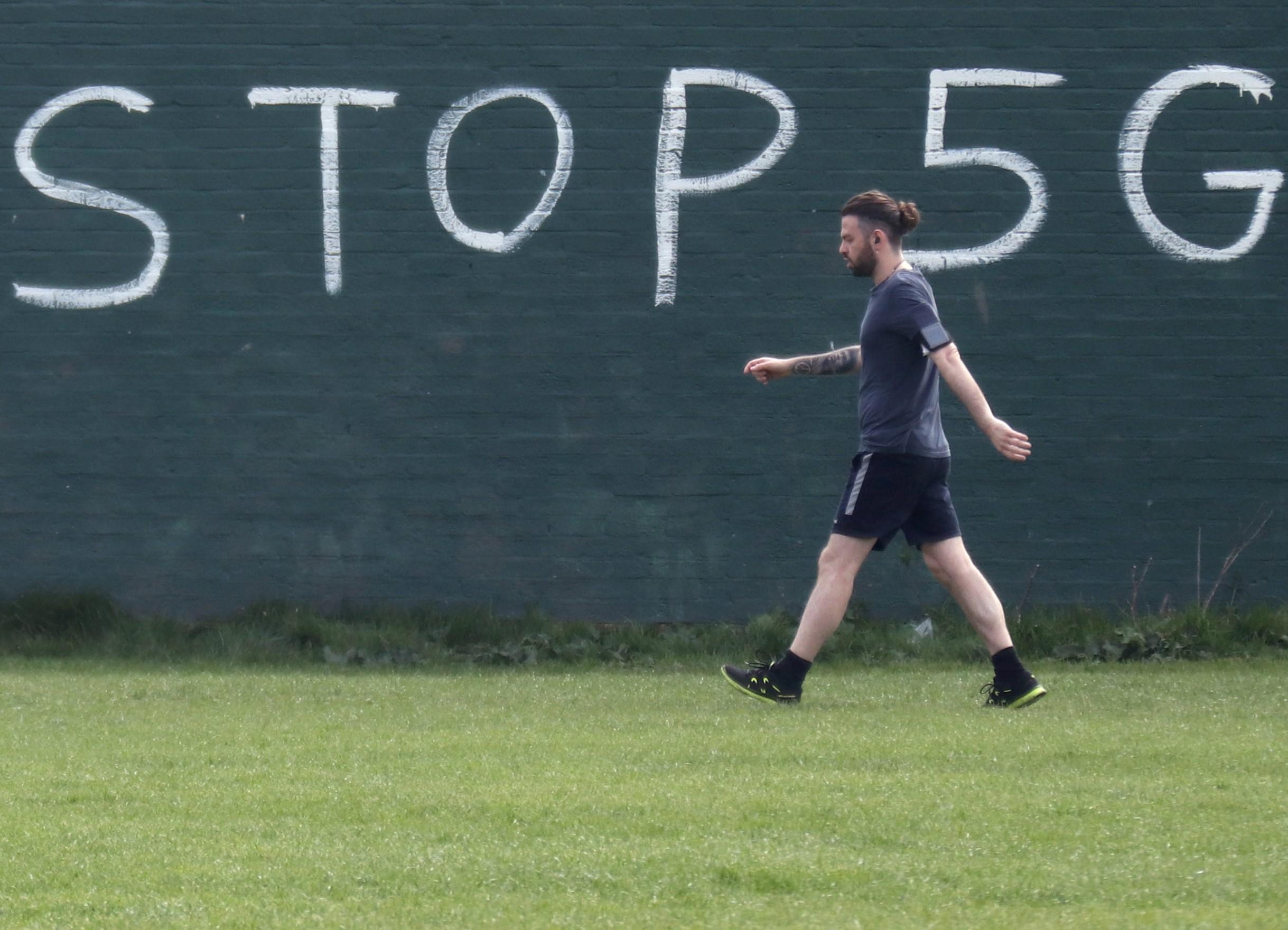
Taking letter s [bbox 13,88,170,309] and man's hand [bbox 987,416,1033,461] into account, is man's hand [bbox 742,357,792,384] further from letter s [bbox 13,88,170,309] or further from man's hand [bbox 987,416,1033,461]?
letter s [bbox 13,88,170,309]

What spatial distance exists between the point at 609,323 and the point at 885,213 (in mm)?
2706

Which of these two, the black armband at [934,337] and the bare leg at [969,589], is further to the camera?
the bare leg at [969,589]

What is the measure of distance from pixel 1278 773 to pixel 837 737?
137 centimetres

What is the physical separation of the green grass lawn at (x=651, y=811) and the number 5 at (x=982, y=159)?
9.26ft

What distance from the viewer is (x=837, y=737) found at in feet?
18.2

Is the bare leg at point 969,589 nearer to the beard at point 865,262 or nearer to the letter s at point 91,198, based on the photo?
the beard at point 865,262

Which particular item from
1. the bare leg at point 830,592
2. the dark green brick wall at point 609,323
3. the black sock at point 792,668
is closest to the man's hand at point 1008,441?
the bare leg at point 830,592

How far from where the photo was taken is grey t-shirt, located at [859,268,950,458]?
6.28 m

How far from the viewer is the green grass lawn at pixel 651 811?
356 centimetres

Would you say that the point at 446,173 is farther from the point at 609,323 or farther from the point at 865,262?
the point at 865,262

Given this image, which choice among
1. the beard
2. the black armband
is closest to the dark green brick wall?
the beard

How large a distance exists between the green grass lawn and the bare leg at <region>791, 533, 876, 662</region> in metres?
0.30

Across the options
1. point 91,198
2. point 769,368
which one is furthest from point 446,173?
point 769,368

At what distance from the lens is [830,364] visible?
6.73 m
